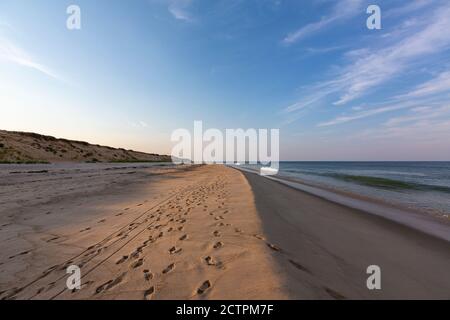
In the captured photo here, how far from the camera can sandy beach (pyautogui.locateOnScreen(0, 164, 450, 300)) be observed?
137 inches

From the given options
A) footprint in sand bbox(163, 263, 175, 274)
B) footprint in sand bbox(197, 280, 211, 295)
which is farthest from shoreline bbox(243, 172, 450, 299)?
footprint in sand bbox(163, 263, 175, 274)

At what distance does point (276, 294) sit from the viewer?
297 cm

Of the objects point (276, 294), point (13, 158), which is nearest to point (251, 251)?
point (276, 294)

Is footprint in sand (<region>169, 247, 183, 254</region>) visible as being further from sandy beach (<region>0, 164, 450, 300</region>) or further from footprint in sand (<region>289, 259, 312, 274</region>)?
footprint in sand (<region>289, 259, 312, 274</region>)

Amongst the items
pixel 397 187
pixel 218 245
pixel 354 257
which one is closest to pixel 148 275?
pixel 218 245

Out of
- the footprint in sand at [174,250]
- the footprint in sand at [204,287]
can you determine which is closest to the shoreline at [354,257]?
the footprint in sand at [204,287]

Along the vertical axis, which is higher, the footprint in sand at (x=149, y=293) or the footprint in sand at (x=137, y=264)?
the footprint in sand at (x=149, y=293)

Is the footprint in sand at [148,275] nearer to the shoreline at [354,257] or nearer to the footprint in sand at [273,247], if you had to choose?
the shoreline at [354,257]

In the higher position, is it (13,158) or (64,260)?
(13,158)

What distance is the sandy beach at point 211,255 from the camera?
11.4ft

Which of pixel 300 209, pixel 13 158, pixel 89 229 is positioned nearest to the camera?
pixel 89 229

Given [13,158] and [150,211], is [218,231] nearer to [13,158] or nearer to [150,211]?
[150,211]

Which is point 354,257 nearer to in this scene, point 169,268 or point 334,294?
point 334,294

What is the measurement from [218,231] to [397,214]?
9.38m
